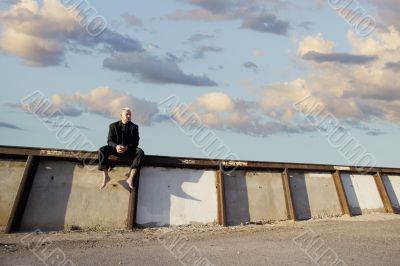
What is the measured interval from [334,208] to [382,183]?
7.42 ft

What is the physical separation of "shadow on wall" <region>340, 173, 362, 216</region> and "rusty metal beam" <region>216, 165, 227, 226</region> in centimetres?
379

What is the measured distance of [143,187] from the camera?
25.1ft

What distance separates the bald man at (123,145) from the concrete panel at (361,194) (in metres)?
5.81

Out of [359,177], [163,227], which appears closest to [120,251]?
[163,227]

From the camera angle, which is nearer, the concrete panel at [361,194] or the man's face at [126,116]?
the man's face at [126,116]

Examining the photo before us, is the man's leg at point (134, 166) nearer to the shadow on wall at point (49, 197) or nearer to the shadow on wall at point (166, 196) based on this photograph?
the shadow on wall at point (166, 196)

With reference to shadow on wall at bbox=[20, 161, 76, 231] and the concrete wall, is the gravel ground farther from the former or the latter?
the concrete wall

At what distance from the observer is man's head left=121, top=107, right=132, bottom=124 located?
25.0ft

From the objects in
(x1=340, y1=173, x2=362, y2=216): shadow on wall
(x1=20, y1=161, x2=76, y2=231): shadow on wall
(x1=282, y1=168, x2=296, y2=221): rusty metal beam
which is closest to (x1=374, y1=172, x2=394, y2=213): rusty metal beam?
(x1=340, y1=173, x2=362, y2=216): shadow on wall

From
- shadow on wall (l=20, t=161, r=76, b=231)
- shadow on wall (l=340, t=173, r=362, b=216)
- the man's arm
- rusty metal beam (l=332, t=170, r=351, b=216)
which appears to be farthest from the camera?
shadow on wall (l=340, t=173, r=362, b=216)

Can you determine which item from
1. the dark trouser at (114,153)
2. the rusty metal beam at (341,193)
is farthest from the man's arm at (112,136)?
the rusty metal beam at (341,193)

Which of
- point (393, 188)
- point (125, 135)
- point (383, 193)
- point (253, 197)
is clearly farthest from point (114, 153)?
point (393, 188)

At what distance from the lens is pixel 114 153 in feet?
24.4

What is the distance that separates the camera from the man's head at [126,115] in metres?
7.62
